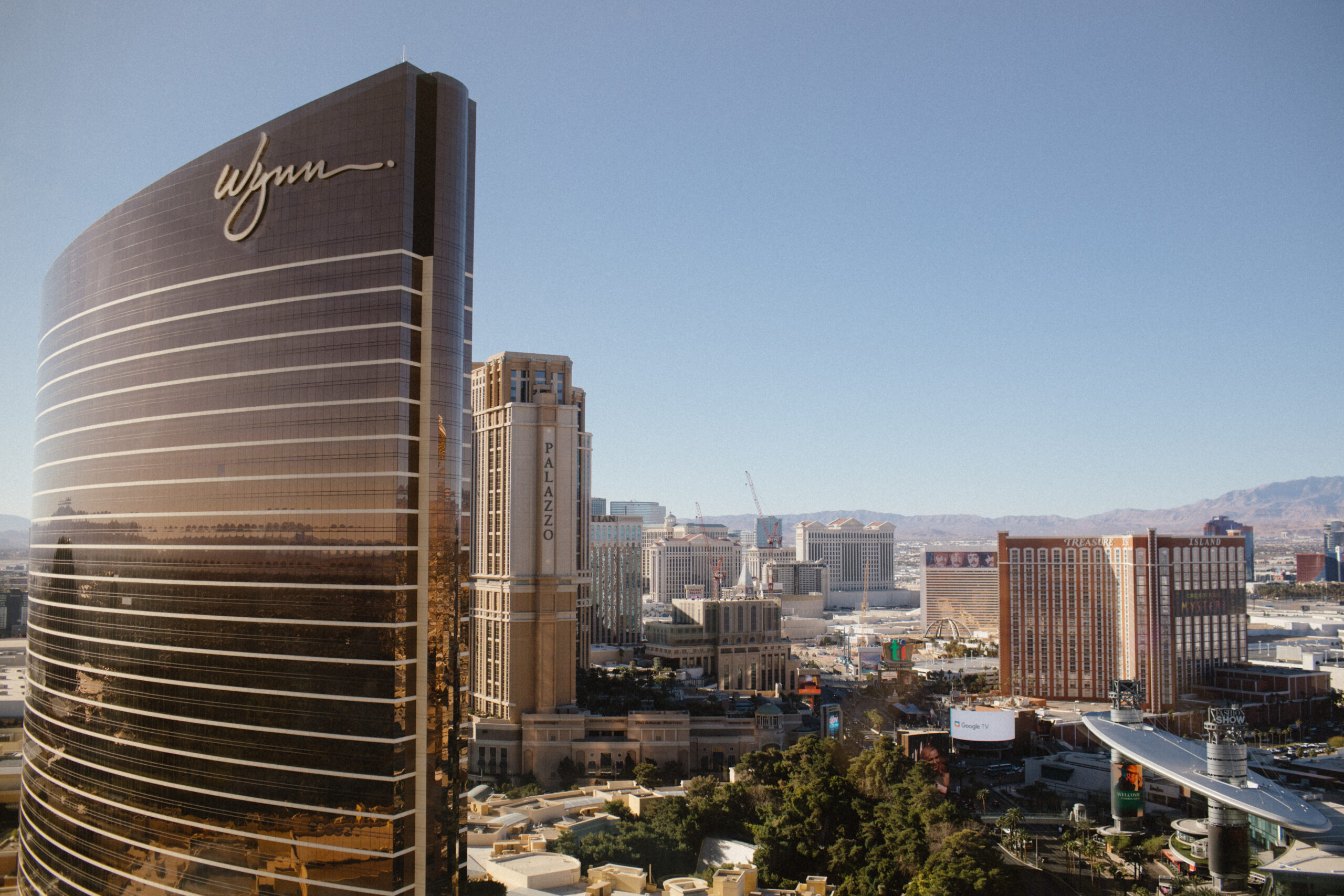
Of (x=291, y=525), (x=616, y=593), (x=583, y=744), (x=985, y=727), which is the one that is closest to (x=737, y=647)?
(x=985, y=727)

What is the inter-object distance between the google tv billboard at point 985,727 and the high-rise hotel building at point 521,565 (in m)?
37.7

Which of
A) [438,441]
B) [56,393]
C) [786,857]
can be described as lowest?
[786,857]

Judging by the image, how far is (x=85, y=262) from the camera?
171 feet

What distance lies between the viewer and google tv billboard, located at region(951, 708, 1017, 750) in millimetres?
93000

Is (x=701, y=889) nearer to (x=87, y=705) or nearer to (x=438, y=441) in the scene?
(x=438, y=441)

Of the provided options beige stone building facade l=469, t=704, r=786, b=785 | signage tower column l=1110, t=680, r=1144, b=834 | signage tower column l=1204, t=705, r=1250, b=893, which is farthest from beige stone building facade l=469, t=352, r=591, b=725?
signage tower column l=1204, t=705, r=1250, b=893

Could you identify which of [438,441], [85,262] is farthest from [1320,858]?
[85,262]

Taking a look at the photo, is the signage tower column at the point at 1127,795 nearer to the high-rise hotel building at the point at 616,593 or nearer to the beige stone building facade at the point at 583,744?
the beige stone building facade at the point at 583,744

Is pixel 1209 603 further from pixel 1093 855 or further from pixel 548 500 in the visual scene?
pixel 548 500

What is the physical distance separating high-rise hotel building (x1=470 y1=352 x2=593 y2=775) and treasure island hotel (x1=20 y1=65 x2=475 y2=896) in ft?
132

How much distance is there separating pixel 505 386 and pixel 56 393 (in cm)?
4053

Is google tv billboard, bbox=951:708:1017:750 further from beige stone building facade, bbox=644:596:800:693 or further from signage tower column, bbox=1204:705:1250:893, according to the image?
beige stone building facade, bbox=644:596:800:693
